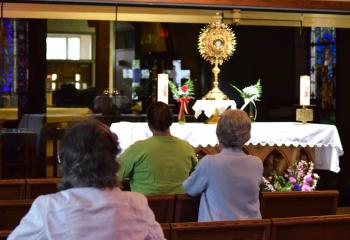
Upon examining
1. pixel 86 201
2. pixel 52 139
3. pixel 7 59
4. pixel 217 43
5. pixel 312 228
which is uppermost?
pixel 217 43

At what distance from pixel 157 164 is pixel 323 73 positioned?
155 inches

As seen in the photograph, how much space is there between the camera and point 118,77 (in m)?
6.46

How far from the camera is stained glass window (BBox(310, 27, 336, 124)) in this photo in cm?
694

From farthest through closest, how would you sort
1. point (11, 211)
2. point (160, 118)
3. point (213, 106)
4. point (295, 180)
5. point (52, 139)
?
point (52, 139)
point (213, 106)
point (295, 180)
point (160, 118)
point (11, 211)

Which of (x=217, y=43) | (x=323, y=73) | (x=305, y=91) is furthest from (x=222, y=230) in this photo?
(x=323, y=73)

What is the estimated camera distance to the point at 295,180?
5125mm

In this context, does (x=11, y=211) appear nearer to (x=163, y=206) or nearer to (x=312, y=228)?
(x=163, y=206)

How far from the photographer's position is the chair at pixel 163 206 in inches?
121

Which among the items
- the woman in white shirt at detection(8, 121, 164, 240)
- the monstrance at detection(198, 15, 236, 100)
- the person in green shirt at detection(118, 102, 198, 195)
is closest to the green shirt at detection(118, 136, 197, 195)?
the person in green shirt at detection(118, 102, 198, 195)

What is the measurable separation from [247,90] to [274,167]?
0.70m

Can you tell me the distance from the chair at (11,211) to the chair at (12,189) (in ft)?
2.42

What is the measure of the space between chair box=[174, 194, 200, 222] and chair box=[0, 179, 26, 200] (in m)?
1.00

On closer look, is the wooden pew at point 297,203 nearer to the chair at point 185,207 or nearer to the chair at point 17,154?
the chair at point 185,207

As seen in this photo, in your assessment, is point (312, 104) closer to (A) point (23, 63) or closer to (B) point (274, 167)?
(B) point (274, 167)
